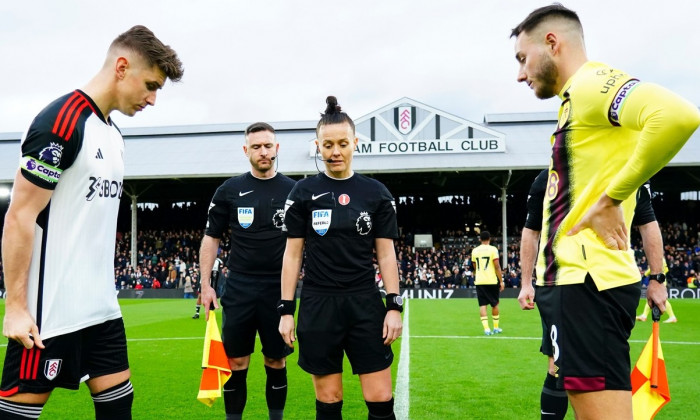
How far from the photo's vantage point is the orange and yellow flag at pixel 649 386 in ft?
11.5

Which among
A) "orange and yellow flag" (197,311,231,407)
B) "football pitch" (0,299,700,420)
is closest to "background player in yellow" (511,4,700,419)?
"orange and yellow flag" (197,311,231,407)

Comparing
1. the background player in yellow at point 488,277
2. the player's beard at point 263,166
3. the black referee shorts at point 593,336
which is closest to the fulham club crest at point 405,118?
the background player in yellow at point 488,277

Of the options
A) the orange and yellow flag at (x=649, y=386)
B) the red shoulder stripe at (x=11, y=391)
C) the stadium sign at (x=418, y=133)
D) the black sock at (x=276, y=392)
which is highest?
the stadium sign at (x=418, y=133)

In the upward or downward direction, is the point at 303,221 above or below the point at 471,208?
below

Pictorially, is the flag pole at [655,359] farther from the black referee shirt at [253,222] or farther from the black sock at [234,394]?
the black sock at [234,394]

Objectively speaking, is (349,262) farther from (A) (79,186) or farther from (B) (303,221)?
(A) (79,186)

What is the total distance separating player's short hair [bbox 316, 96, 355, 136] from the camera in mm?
3676

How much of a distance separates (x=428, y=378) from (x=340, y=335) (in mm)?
3790

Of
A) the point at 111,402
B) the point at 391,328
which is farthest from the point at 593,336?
the point at 111,402

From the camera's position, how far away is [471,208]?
36438 millimetres

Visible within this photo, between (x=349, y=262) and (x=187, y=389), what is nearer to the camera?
(x=349, y=262)

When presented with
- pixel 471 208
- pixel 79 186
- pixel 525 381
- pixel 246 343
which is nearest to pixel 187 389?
pixel 246 343

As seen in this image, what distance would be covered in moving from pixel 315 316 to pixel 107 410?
4.21 ft

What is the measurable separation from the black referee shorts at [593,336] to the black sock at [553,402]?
1.94 meters
